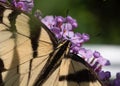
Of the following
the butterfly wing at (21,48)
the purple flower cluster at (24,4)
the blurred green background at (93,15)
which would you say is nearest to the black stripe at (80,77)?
the butterfly wing at (21,48)

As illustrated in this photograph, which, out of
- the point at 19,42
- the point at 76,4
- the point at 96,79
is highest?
the point at 76,4

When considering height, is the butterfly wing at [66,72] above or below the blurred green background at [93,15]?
below

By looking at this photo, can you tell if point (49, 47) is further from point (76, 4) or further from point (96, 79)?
point (76, 4)

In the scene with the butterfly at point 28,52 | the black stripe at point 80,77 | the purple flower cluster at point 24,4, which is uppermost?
the purple flower cluster at point 24,4

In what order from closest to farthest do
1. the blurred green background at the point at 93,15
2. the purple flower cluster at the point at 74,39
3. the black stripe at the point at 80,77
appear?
the black stripe at the point at 80,77 → the purple flower cluster at the point at 74,39 → the blurred green background at the point at 93,15

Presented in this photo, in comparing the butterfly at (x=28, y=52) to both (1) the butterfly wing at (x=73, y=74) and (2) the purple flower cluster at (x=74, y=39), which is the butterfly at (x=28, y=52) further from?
(2) the purple flower cluster at (x=74, y=39)

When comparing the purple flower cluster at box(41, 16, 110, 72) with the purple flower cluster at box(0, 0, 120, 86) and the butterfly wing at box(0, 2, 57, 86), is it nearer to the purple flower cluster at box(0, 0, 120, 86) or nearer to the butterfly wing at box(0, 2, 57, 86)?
the purple flower cluster at box(0, 0, 120, 86)

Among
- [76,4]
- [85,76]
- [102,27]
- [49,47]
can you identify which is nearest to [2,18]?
[49,47]

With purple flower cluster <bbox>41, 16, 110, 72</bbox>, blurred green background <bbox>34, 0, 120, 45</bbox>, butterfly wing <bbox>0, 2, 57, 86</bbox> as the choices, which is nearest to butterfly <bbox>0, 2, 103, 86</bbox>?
butterfly wing <bbox>0, 2, 57, 86</bbox>
